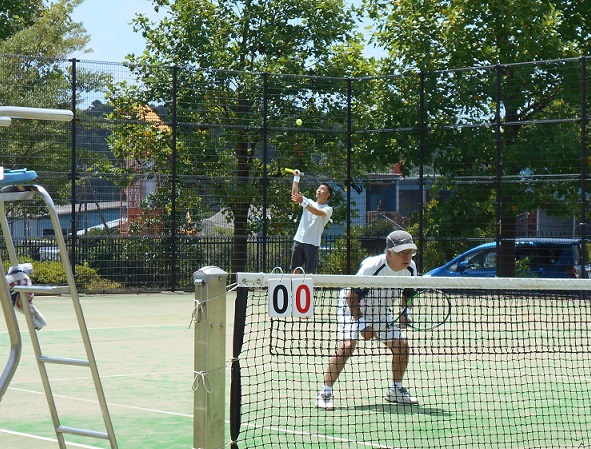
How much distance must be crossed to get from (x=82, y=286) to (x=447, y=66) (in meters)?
9.45

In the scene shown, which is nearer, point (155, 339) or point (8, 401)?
point (8, 401)

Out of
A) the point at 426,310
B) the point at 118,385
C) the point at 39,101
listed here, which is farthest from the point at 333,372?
the point at 39,101

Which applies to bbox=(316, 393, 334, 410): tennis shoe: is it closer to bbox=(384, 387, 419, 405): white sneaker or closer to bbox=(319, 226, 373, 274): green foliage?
bbox=(384, 387, 419, 405): white sneaker

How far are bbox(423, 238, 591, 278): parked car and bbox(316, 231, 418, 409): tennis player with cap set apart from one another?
11035 mm

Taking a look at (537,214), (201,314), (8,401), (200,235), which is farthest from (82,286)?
(201,314)

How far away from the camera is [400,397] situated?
7863 millimetres

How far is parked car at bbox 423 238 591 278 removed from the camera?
18.7 metres

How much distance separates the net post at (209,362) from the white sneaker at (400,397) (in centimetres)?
336

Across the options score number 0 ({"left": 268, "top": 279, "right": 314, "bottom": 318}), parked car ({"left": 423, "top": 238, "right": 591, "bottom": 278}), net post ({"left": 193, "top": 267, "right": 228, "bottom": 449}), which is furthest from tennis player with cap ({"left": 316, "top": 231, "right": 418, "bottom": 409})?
parked car ({"left": 423, "top": 238, "right": 591, "bottom": 278})

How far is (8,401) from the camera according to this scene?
25.7 feet

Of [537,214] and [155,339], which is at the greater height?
[537,214]

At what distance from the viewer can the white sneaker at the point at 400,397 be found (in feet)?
25.6

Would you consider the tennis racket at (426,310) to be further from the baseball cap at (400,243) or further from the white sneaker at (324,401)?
the white sneaker at (324,401)

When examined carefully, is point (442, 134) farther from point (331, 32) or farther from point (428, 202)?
→ point (331, 32)
